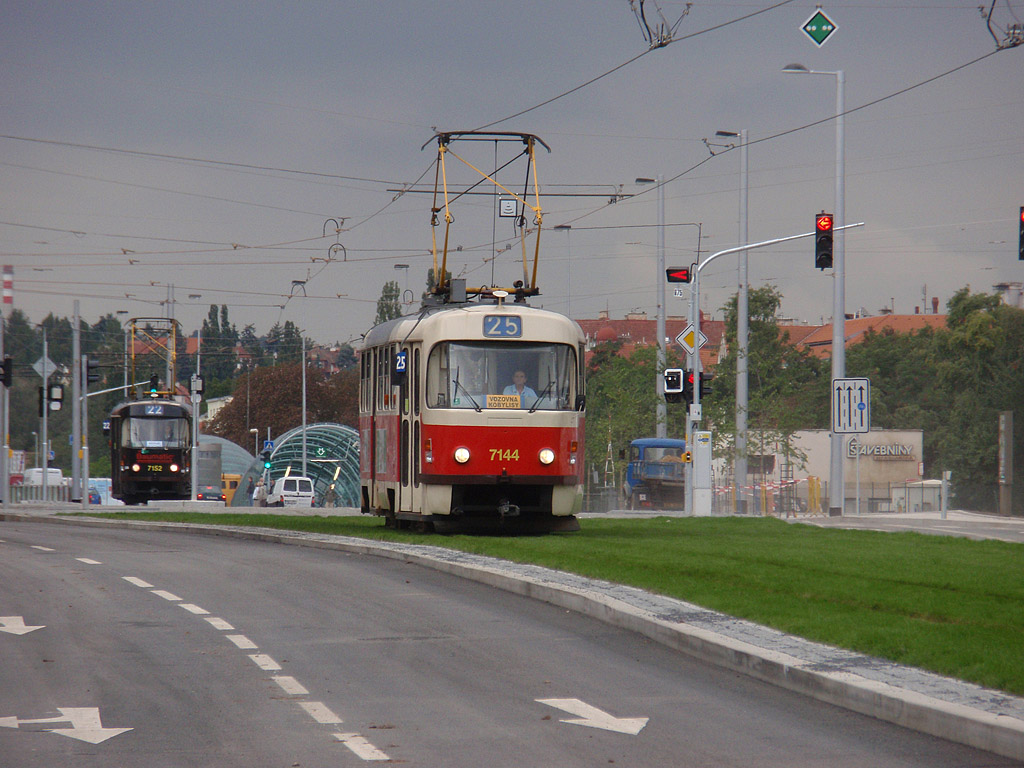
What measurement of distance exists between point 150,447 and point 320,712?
123ft

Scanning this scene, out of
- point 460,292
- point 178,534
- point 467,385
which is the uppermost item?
point 460,292

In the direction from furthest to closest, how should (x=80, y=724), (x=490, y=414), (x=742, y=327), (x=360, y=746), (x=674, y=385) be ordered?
(x=742, y=327), (x=674, y=385), (x=490, y=414), (x=80, y=724), (x=360, y=746)

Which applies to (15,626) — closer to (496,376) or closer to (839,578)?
(839,578)

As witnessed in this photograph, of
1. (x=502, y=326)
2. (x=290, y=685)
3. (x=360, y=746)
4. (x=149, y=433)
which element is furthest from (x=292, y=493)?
(x=360, y=746)

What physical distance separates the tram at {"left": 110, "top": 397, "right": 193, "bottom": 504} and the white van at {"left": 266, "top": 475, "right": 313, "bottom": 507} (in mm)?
16844

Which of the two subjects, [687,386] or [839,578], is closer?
[839,578]

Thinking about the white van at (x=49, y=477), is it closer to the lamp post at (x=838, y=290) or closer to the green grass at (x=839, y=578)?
the lamp post at (x=838, y=290)

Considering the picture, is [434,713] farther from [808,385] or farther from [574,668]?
[808,385]

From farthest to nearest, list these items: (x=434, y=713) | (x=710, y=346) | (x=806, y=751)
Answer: (x=710, y=346) → (x=434, y=713) → (x=806, y=751)

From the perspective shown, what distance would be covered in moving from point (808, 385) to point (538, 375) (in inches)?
2509

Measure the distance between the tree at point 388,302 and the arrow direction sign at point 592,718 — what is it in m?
86.1

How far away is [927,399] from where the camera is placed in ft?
259

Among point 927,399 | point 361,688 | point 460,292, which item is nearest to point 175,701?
point 361,688

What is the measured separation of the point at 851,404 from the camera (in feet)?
95.6
